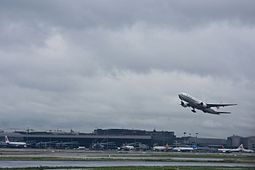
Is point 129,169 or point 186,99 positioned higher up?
point 186,99

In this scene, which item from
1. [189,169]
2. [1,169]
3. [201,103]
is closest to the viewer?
[1,169]

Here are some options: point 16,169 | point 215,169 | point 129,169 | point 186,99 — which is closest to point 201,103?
point 186,99

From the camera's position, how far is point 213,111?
13488 cm

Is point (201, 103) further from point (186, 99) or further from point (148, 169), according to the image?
point (148, 169)

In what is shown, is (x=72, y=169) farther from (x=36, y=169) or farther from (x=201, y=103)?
(x=201, y=103)

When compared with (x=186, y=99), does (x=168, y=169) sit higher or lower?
lower

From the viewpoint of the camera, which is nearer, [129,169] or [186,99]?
[129,169]

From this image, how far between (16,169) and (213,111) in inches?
2528

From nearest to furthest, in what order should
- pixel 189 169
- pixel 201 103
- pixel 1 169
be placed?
pixel 1 169
pixel 189 169
pixel 201 103

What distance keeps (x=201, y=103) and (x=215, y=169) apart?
42.6 meters

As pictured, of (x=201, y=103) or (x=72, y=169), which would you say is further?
(x=201, y=103)

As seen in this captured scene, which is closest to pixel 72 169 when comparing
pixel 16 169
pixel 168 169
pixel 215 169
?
pixel 16 169

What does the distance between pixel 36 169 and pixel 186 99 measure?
186ft

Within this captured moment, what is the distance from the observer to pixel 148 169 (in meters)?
87.8
